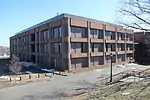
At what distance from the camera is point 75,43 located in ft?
136

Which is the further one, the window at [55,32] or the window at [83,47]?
the window at [83,47]

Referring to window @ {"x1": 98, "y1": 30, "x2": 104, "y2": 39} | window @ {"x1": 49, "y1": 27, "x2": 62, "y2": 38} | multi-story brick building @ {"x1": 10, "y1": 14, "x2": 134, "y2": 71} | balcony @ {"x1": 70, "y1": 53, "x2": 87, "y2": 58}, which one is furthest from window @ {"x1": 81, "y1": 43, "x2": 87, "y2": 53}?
window @ {"x1": 98, "y1": 30, "x2": 104, "y2": 39}

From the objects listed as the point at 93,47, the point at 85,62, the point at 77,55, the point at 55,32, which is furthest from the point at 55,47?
the point at 93,47

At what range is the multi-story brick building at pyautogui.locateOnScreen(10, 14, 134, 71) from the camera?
131 feet

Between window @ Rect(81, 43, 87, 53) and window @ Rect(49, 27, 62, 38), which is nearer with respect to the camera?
window @ Rect(49, 27, 62, 38)

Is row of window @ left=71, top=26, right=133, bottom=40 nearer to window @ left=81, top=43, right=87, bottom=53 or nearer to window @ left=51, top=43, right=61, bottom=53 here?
window @ left=81, top=43, right=87, bottom=53

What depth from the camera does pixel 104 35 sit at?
164 feet

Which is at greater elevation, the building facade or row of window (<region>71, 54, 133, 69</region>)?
the building facade

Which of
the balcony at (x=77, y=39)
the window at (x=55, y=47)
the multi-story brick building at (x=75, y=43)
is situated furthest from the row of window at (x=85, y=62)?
the window at (x=55, y=47)

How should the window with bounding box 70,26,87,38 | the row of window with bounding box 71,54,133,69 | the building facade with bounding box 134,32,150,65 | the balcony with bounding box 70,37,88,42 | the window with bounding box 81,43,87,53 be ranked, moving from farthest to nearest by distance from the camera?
the building facade with bounding box 134,32,150,65 → the window with bounding box 81,43,87,53 → the window with bounding box 70,26,87,38 → the row of window with bounding box 71,54,133,69 → the balcony with bounding box 70,37,88,42

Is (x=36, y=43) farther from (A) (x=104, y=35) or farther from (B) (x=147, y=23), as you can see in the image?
(B) (x=147, y=23)

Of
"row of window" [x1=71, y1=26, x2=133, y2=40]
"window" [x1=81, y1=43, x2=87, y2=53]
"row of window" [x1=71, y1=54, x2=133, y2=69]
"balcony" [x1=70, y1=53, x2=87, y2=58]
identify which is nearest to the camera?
"balcony" [x1=70, y1=53, x2=87, y2=58]

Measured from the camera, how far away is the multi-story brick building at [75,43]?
40.0 m

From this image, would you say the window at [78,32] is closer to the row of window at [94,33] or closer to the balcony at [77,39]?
the row of window at [94,33]
